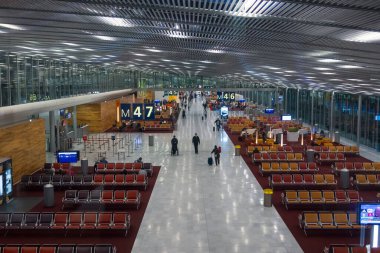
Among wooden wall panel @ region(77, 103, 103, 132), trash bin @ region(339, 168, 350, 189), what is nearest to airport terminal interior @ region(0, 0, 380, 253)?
trash bin @ region(339, 168, 350, 189)

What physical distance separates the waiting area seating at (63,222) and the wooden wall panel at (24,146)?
638cm

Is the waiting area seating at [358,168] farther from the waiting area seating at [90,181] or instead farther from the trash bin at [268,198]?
the waiting area seating at [90,181]

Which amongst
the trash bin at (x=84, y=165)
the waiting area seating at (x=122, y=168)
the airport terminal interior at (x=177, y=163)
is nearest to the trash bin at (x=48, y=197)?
the airport terminal interior at (x=177, y=163)

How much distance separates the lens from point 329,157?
2481cm

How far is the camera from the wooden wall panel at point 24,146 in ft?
61.6

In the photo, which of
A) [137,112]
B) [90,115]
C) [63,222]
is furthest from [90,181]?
[90,115]

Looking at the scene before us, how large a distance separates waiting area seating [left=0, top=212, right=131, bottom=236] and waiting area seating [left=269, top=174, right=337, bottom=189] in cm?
731

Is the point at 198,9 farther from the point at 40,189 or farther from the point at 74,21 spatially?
the point at 40,189

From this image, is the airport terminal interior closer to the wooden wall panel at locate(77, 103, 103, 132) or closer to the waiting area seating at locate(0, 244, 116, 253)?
the waiting area seating at locate(0, 244, 116, 253)

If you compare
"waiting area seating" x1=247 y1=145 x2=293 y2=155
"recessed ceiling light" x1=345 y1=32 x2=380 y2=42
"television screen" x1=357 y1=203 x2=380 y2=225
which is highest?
"recessed ceiling light" x1=345 y1=32 x2=380 y2=42

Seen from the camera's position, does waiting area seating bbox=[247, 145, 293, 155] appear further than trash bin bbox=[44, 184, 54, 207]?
Yes

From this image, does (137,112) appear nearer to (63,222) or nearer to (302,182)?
(302,182)

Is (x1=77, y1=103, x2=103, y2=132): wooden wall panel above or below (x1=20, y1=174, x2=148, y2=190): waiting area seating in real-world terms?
above

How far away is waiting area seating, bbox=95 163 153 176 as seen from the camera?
20353 millimetres
